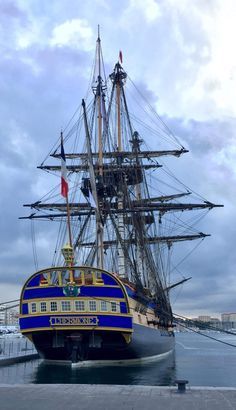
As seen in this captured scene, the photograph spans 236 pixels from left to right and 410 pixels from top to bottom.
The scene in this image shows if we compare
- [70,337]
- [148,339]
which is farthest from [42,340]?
[148,339]

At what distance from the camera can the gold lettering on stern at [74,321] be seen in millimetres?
29266

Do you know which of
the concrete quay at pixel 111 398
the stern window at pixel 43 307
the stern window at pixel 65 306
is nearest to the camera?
the concrete quay at pixel 111 398

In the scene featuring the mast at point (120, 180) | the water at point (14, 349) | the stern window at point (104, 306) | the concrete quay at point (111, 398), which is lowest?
the concrete quay at point (111, 398)

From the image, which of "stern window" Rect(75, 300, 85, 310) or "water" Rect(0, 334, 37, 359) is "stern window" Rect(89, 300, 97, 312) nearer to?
"stern window" Rect(75, 300, 85, 310)

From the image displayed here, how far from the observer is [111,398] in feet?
40.3

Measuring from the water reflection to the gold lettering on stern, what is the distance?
2.50 meters

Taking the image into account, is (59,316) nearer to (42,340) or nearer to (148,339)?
(42,340)

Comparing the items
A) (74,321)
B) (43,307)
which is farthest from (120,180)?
(74,321)

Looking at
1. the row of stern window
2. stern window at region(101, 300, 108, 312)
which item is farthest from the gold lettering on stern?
stern window at region(101, 300, 108, 312)

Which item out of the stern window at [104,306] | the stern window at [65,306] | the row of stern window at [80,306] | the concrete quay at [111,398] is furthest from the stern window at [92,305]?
the concrete quay at [111,398]

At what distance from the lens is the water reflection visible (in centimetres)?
2296

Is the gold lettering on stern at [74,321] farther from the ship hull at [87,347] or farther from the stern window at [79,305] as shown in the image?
the ship hull at [87,347]

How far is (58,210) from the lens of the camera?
4997cm

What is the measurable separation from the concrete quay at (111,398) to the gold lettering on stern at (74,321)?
15.1m
